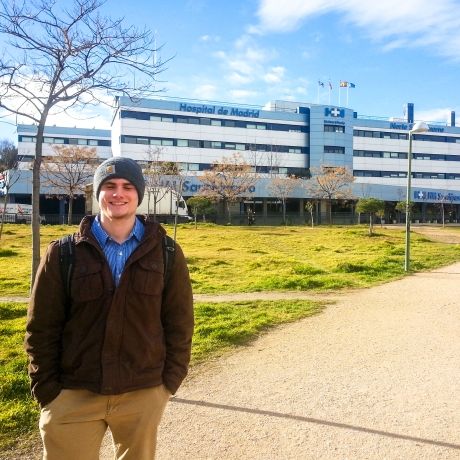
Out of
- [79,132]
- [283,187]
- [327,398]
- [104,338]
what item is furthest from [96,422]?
[79,132]

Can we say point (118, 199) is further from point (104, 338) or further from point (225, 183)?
point (225, 183)

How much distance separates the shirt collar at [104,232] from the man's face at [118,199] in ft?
0.21

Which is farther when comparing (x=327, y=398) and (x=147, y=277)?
(x=327, y=398)

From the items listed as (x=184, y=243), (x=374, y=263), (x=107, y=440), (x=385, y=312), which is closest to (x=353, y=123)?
(x=184, y=243)

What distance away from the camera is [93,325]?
7.07ft

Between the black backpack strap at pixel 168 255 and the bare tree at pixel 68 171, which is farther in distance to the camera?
the bare tree at pixel 68 171

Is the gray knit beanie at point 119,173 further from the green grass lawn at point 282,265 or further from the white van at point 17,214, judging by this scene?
the white van at point 17,214

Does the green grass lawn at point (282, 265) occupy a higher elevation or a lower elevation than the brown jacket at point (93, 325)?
lower

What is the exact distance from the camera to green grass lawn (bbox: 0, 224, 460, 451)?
4437mm

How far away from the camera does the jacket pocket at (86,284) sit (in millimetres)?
2125

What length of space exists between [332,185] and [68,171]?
24636mm

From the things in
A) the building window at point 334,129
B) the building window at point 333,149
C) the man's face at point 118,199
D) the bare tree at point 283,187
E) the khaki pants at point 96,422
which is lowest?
the khaki pants at point 96,422

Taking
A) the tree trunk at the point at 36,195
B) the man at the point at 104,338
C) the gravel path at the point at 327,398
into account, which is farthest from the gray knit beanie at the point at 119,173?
the tree trunk at the point at 36,195

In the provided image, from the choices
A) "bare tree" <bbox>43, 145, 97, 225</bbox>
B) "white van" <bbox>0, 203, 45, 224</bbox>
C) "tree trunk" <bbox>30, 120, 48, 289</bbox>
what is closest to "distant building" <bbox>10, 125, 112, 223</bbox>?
"bare tree" <bbox>43, 145, 97, 225</bbox>
